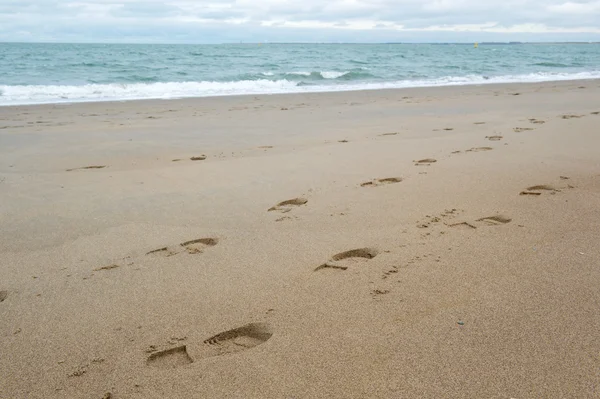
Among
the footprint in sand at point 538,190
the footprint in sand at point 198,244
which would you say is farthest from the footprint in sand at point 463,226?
the footprint in sand at point 198,244

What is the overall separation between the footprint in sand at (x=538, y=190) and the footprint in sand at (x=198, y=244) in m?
2.33

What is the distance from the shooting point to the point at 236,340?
193 centimetres

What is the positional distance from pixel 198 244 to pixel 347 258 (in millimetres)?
901

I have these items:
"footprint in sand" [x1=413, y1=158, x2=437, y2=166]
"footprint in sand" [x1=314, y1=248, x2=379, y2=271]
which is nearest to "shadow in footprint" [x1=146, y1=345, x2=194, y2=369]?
"footprint in sand" [x1=314, y1=248, x2=379, y2=271]

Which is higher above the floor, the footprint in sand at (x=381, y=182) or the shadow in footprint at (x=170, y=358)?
the footprint in sand at (x=381, y=182)

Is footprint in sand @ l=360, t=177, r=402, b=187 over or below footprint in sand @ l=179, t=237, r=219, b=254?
over

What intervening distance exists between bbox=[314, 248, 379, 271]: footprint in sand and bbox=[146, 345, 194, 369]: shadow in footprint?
0.88m

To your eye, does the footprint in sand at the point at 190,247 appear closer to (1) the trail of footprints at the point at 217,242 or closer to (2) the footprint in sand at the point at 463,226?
(1) the trail of footprints at the point at 217,242

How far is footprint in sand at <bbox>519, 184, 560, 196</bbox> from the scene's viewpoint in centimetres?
364

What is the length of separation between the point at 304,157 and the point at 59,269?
2901 mm

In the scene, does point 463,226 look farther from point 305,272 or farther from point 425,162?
point 425,162

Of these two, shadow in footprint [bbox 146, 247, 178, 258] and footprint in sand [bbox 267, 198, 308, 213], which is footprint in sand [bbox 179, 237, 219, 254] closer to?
shadow in footprint [bbox 146, 247, 178, 258]

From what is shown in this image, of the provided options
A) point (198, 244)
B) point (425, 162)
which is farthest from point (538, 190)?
point (198, 244)

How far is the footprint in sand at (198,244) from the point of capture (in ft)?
9.20
